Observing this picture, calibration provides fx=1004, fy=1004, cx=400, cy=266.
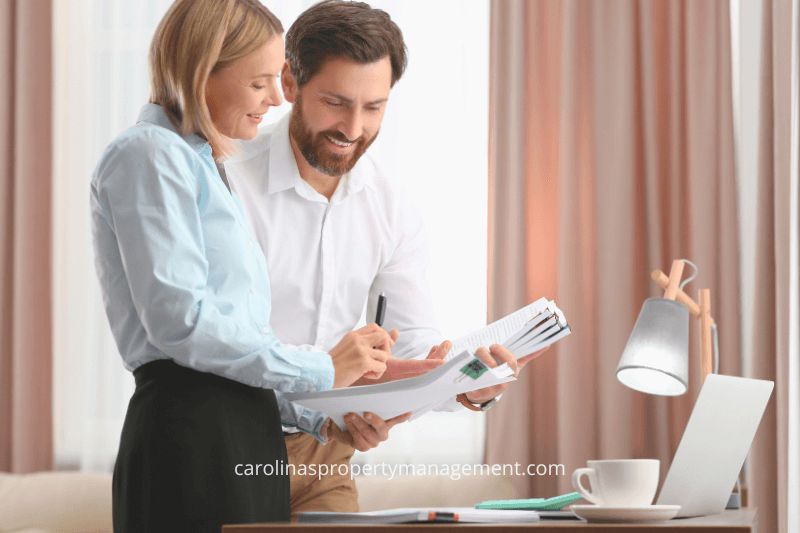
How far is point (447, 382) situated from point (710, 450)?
327mm

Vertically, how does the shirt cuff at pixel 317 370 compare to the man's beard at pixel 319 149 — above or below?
below

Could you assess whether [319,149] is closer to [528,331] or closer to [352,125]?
[352,125]

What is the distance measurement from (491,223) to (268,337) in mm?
1939

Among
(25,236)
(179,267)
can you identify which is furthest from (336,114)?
(25,236)

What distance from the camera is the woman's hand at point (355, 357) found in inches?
52.8

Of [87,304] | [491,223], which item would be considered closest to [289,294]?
[491,223]

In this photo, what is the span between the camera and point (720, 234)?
9.75 feet

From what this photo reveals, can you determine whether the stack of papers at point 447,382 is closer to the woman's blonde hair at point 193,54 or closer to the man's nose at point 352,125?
the woman's blonde hair at point 193,54

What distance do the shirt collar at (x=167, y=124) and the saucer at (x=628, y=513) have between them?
2.17 feet

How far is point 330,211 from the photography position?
2.10 meters

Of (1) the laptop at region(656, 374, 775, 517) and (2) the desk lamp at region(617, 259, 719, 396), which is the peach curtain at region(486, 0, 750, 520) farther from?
(1) the laptop at region(656, 374, 775, 517)

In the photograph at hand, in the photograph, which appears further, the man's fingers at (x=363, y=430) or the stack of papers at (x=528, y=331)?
the man's fingers at (x=363, y=430)

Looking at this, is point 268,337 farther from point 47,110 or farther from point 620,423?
point 47,110

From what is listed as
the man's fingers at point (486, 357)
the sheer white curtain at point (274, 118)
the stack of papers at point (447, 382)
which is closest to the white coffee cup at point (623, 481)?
the stack of papers at point (447, 382)
